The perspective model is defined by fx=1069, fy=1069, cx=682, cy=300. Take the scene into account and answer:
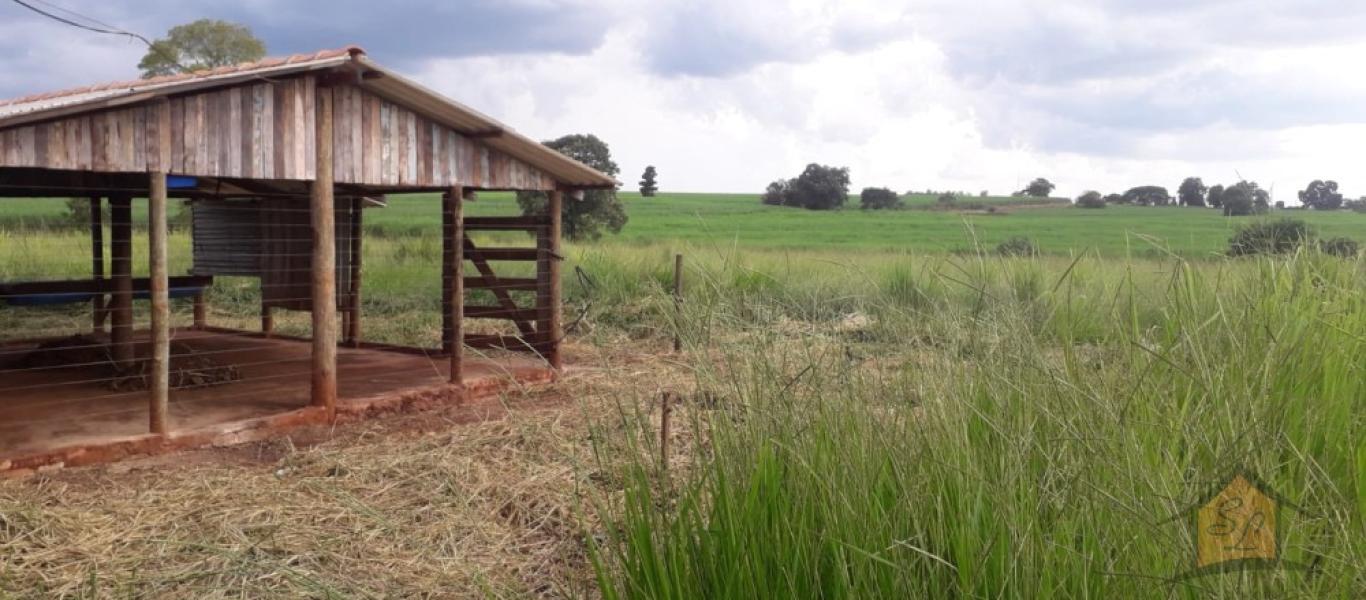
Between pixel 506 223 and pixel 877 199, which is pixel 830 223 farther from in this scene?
pixel 506 223

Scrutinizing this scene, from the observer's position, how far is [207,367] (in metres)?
9.29

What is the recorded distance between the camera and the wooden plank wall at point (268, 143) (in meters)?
6.45

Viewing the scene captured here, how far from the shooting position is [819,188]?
185ft

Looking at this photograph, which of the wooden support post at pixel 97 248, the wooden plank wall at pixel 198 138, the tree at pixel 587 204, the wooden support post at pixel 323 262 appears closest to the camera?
the wooden plank wall at pixel 198 138

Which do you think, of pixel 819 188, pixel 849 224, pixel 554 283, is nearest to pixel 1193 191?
pixel 554 283

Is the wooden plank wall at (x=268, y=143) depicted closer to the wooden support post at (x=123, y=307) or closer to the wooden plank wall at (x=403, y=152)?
the wooden plank wall at (x=403, y=152)

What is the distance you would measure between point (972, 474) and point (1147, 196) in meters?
62.5

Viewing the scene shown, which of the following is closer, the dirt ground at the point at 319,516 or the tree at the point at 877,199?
the dirt ground at the point at 319,516

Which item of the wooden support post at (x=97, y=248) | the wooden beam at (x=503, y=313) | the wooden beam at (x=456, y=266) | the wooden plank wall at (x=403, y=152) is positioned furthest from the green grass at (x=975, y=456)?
the wooden support post at (x=97, y=248)

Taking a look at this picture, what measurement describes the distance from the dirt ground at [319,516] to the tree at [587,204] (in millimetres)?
18609

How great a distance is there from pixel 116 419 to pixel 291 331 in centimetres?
626

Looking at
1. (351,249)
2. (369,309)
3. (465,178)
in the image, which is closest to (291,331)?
(369,309)

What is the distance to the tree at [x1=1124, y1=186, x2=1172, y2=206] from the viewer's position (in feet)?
190

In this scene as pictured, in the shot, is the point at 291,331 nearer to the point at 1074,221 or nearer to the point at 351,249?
the point at 351,249
